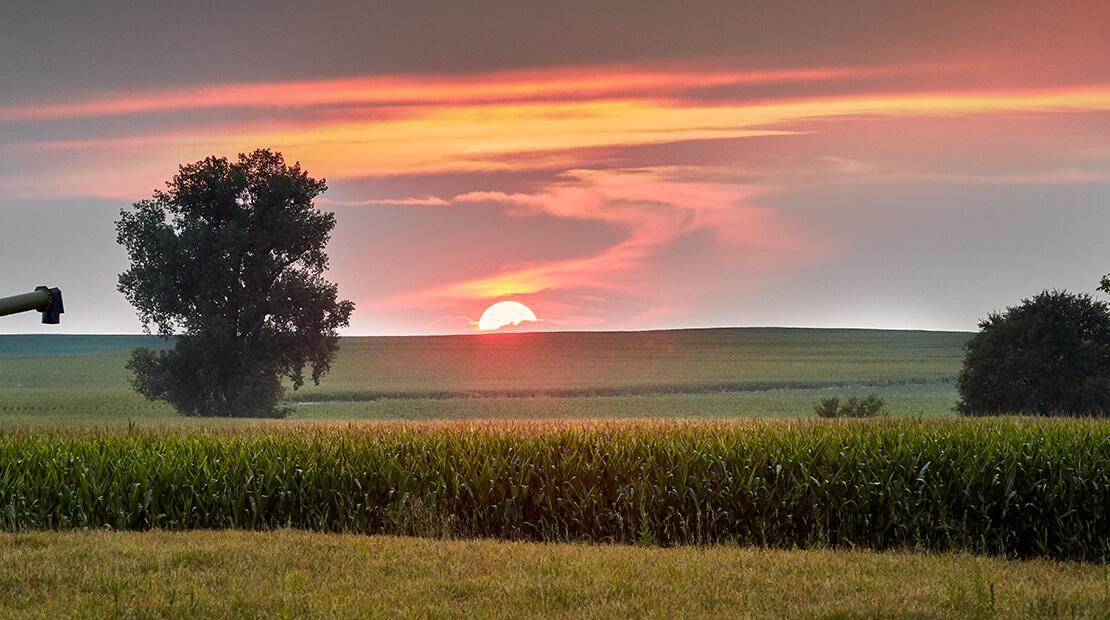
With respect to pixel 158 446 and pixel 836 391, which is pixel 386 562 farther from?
pixel 836 391

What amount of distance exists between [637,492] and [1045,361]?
38160mm

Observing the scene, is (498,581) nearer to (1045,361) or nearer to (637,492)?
(637,492)

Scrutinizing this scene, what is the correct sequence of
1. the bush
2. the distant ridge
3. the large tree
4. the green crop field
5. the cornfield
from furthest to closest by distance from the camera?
the distant ridge < the large tree < the bush < the cornfield < the green crop field

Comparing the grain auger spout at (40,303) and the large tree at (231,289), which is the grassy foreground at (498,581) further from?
the large tree at (231,289)

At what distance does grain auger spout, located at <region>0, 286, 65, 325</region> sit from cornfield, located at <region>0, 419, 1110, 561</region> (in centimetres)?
897

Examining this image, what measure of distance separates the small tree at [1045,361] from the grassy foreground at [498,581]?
37.0 metres

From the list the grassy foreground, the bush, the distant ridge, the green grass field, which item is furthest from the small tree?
the distant ridge

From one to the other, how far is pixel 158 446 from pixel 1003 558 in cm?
1404

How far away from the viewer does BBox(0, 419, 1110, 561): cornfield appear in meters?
17.4

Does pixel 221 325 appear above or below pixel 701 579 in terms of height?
above

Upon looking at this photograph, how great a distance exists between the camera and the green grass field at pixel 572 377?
7362 centimetres

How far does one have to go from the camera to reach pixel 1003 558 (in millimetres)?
16031

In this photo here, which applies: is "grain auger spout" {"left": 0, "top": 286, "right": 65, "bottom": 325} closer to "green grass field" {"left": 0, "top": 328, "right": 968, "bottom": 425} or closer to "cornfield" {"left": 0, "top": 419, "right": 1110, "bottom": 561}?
"cornfield" {"left": 0, "top": 419, "right": 1110, "bottom": 561}


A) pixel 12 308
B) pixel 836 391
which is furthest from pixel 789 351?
pixel 12 308
